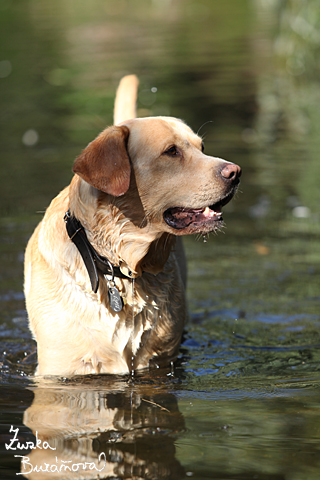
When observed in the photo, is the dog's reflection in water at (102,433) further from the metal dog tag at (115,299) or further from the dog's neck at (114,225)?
the dog's neck at (114,225)

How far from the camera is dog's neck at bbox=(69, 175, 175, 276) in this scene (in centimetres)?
416

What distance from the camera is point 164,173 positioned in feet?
13.6

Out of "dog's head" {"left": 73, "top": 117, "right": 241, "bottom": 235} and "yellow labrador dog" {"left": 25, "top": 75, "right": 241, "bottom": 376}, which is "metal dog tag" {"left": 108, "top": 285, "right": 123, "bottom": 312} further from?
"dog's head" {"left": 73, "top": 117, "right": 241, "bottom": 235}

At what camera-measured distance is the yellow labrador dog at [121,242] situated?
13.4ft

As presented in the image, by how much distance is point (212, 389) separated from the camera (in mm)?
4348

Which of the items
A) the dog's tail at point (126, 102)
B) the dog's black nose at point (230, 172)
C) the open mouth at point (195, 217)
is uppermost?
the dog's tail at point (126, 102)

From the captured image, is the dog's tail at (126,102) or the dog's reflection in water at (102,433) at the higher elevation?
the dog's tail at (126,102)

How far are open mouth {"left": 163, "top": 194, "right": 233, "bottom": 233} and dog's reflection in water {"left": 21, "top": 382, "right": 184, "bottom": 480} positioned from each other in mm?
1138

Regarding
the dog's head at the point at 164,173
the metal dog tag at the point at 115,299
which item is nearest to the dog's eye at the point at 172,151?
the dog's head at the point at 164,173

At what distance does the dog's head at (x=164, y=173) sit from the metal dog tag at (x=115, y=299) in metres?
0.51

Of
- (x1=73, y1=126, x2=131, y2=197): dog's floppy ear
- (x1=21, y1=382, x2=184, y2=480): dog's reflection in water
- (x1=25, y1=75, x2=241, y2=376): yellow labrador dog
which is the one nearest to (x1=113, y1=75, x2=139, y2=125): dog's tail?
(x1=25, y1=75, x2=241, y2=376): yellow labrador dog

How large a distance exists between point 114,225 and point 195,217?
54 cm

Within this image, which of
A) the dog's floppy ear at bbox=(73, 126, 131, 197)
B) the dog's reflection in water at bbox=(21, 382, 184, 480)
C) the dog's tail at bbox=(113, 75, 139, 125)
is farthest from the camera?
the dog's tail at bbox=(113, 75, 139, 125)

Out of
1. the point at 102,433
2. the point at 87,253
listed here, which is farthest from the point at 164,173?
the point at 102,433
